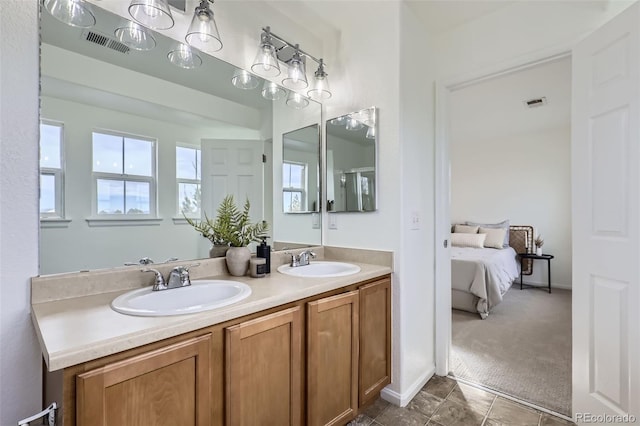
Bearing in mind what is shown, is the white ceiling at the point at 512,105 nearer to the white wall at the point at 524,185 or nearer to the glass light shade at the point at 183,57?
the white wall at the point at 524,185

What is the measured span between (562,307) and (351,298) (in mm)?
3698

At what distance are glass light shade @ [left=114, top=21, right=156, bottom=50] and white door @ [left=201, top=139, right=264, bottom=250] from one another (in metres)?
0.50

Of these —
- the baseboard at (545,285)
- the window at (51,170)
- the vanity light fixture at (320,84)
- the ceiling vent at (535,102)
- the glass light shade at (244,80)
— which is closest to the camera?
the window at (51,170)

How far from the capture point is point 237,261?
1.57 metres

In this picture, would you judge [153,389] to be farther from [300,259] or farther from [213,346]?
[300,259]

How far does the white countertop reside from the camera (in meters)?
0.73

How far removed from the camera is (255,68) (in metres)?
1.82

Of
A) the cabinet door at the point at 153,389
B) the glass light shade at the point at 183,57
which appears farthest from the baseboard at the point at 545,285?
the glass light shade at the point at 183,57

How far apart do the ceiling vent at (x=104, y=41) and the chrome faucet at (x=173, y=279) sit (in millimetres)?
1007

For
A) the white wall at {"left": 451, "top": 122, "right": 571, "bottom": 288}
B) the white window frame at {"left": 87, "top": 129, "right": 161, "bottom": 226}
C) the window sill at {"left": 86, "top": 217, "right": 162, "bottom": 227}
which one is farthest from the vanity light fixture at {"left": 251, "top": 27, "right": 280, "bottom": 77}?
the white wall at {"left": 451, "top": 122, "right": 571, "bottom": 288}

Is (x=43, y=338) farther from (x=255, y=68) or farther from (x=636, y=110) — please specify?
(x=636, y=110)

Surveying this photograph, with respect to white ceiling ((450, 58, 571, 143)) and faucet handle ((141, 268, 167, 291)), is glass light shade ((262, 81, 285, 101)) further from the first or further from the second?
white ceiling ((450, 58, 571, 143))

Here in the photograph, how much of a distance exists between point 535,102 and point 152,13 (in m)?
3.99

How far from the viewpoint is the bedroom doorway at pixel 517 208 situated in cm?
215
